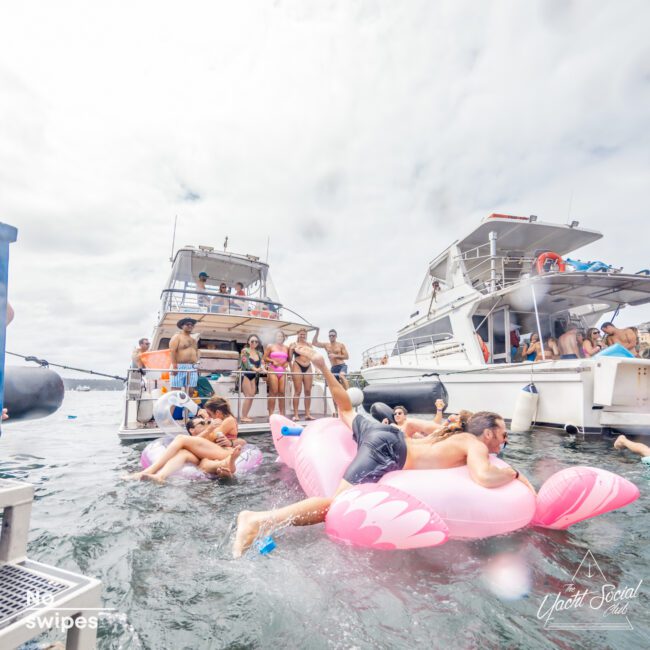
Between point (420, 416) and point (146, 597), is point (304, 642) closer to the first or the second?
point (146, 597)

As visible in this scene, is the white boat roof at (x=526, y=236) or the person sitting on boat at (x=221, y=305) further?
the white boat roof at (x=526, y=236)

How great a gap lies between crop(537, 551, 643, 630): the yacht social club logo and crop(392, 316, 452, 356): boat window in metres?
9.23

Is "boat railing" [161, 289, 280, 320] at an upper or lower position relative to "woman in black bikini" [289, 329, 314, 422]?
upper

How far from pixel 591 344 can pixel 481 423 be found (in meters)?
7.68

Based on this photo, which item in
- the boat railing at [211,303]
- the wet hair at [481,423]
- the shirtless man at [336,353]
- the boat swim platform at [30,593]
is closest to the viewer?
the boat swim platform at [30,593]

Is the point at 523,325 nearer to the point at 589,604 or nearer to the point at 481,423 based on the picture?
the point at 481,423

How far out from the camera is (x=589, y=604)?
2.08 metres

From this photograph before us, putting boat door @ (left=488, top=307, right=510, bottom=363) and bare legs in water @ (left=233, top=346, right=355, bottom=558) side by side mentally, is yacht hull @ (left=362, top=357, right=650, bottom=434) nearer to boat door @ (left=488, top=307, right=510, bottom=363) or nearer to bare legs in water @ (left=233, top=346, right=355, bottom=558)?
boat door @ (left=488, top=307, right=510, bottom=363)

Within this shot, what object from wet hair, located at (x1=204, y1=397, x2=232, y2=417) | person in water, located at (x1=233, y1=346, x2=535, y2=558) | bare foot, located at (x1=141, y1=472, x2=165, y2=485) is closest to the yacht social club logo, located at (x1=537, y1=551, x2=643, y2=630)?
person in water, located at (x1=233, y1=346, x2=535, y2=558)

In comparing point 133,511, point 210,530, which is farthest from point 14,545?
point 133,511

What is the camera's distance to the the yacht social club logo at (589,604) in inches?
75.4

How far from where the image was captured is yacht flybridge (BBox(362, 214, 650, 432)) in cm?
712

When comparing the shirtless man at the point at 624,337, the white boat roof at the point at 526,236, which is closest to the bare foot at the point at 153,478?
the shirtless man at the point at 624,337

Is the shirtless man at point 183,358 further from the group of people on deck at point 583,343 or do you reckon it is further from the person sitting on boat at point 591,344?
the person sitting on boat at point 591,344
